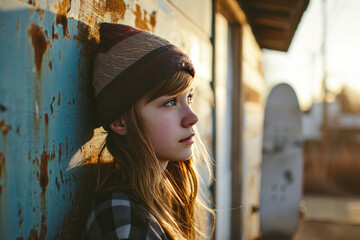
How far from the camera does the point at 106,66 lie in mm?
940

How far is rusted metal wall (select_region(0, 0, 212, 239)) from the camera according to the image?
69 cm

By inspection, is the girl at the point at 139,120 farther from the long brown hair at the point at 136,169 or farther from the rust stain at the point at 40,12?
the rust stain at the point at 40,12

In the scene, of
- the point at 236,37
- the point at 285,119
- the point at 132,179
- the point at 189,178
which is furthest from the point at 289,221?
the point at 132,179

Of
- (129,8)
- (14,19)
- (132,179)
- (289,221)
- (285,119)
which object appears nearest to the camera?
(14,19)

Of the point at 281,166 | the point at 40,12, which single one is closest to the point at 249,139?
the point at 281,166

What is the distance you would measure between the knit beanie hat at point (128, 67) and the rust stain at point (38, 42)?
186 millimetres

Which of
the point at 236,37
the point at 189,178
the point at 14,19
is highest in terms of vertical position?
the point at 236,37

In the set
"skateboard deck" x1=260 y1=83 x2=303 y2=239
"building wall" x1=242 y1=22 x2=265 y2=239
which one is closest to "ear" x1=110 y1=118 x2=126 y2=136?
"skateboard deck" x1=260 y1=83 x2=303 y2=239

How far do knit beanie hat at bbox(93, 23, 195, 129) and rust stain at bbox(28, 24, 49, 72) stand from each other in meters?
0.19

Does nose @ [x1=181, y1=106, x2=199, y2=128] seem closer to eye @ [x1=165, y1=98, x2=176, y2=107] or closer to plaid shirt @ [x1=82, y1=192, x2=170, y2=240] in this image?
eye @ [x1=165, y1=98, x2=176, y2=107]

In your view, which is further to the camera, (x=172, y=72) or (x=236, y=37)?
(x=236, y=37)

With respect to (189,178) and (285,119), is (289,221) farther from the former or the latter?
(189,178)

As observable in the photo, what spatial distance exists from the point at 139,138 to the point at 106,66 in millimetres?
227

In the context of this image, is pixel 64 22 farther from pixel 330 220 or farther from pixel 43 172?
pixel 330 220
